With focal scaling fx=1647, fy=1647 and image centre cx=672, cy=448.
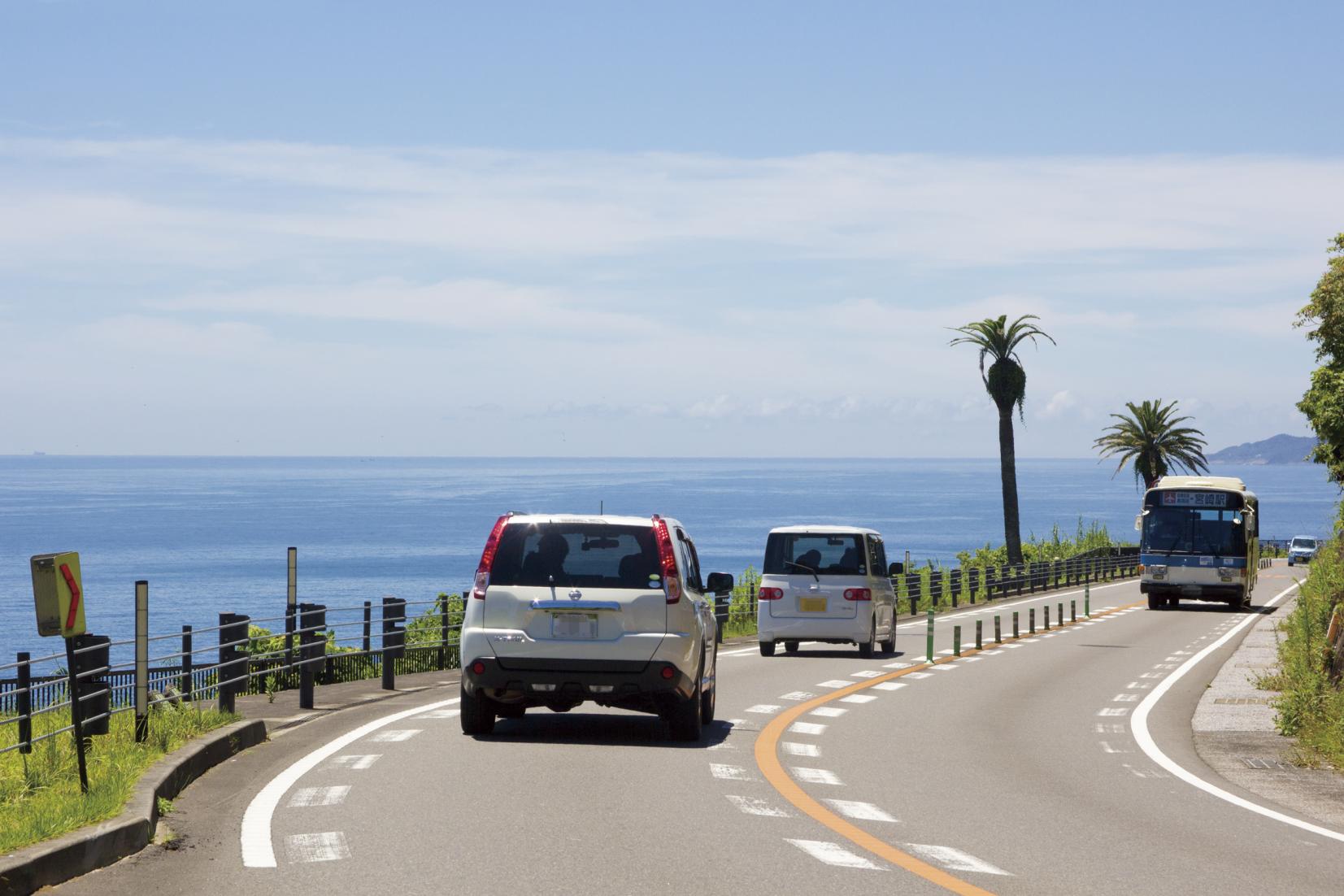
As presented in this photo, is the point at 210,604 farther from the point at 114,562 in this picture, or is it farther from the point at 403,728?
the point at 403,728

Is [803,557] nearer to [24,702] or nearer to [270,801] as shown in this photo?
[24,702]

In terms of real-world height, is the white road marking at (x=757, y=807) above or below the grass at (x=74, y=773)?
below

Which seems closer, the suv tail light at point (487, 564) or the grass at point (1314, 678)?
the suv tail light at point (487, 564)

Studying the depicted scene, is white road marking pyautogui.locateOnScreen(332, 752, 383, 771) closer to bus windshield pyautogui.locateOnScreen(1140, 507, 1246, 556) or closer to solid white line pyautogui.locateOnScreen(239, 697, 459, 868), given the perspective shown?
solid white line pyautogui.locateOnScreen(239, 697, 459, 868)

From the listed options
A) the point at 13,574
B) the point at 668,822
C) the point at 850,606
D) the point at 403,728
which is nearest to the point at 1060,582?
A: the point at 850,606

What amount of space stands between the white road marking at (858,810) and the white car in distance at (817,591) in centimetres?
1459

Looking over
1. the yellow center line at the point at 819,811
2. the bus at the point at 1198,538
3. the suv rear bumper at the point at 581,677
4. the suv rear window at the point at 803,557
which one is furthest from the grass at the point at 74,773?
the bus at the point at 1198,538

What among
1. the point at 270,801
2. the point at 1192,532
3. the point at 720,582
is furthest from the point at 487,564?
the point at 1192,532

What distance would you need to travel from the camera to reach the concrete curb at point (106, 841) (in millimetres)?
7172

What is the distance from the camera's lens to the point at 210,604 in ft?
358

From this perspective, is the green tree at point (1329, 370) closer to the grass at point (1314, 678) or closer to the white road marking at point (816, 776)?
the grass at point (1314, 678)

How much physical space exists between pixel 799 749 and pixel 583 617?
2.15 m

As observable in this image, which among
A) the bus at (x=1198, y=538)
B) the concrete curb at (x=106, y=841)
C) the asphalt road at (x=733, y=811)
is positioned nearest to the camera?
the concrete curb at (x=106, y=841)

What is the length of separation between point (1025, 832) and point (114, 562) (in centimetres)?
15035
